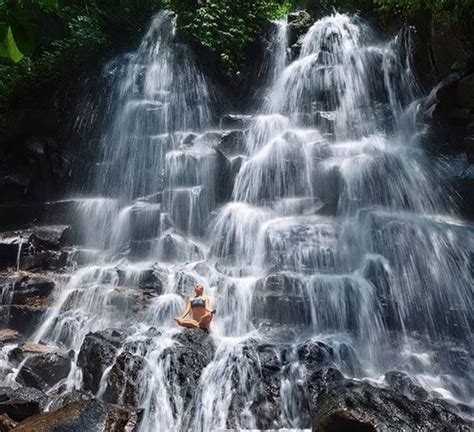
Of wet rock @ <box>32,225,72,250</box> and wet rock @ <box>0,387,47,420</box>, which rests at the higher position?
wet rock @ <box>32,225,72,250</box>

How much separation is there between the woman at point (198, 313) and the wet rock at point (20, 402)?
2.42 m

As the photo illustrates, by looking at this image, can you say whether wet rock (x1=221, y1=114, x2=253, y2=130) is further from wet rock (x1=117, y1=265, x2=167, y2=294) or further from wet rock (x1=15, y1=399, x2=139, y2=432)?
wet rock (x1=15, y1=399, x2=139, y2=432)

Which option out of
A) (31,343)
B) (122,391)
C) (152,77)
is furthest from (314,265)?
(152,77)

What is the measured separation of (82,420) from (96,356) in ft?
8.24

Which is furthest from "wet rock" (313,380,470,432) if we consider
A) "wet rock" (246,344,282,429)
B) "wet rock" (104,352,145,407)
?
"wet rock" (104,352,145,407)

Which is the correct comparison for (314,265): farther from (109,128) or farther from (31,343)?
(109,128)

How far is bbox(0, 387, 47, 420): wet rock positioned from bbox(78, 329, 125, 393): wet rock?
25.7 inches

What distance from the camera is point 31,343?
816 cm

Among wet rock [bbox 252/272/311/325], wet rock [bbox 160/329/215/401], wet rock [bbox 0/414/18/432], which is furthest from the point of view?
wet rock [bbox 252/272/311/325]

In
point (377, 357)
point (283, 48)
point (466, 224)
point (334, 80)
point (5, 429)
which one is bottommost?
point (5, 429)

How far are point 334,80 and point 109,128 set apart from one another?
25.5ft

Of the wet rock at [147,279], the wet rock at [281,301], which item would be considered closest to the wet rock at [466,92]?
the wet rock at [281,301]

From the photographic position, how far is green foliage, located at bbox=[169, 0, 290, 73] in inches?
640

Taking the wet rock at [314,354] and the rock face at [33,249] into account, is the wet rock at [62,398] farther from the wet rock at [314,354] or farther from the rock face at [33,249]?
the rock face at [33,249]
